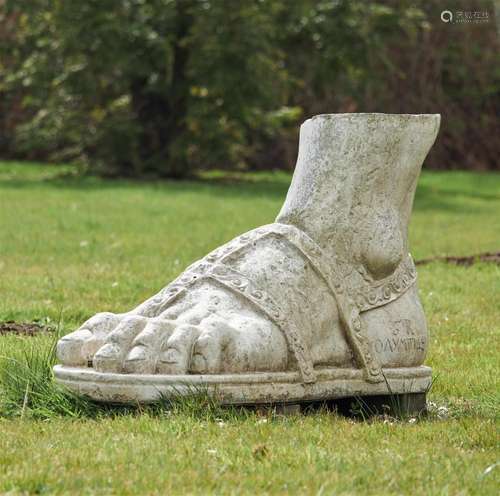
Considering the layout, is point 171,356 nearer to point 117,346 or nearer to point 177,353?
point 177,353

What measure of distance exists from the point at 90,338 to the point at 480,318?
162 inches

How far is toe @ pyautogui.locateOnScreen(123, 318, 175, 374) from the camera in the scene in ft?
15.3

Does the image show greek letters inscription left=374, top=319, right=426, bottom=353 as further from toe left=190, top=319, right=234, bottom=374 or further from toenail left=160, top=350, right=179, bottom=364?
toenail left=160, top=350, right=179, bottom=364

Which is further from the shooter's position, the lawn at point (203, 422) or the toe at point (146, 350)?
the toe at point (146, 350)

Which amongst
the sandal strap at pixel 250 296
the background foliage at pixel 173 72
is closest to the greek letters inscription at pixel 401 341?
the sandal strap at pixel 250 296

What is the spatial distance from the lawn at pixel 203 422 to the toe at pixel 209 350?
17 centimetres

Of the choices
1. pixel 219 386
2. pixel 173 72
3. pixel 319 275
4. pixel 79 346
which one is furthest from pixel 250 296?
pixel 173 72

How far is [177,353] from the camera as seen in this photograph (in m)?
4.65

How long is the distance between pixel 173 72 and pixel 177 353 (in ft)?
57.8

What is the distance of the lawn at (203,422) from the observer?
3.87 m

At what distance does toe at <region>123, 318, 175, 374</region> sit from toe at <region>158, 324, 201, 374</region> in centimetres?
4

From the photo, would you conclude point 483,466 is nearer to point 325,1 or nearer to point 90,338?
point 90,338

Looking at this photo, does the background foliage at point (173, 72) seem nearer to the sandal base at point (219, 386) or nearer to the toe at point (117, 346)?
the sandal base at point (219, 386)

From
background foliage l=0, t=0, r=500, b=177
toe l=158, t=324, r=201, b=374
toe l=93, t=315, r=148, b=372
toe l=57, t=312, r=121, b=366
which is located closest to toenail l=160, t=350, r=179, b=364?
toe l=158, t=324, r=201, b=374
